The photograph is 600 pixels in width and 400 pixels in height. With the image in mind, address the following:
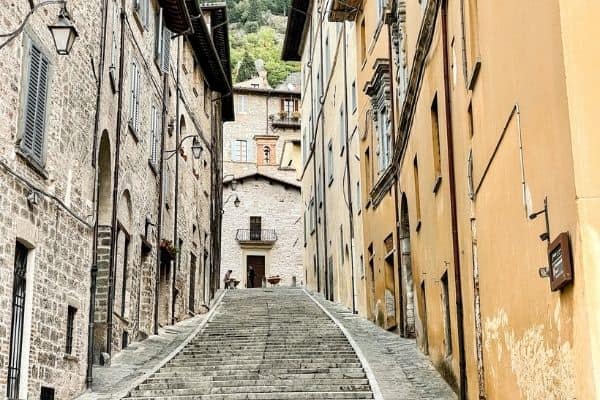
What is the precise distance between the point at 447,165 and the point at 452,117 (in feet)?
2.57

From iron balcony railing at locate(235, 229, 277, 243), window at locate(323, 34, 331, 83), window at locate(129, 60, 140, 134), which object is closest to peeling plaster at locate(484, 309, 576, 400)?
window at locate(129, 60, 140, 134)

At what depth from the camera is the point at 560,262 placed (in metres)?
6.67

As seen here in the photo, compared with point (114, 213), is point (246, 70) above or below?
above

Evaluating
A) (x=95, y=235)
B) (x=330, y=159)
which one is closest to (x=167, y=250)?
(x=95, y=235)

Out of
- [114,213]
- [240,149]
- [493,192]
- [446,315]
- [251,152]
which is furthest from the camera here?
[240,149]

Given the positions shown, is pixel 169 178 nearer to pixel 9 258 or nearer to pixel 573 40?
pixel 9 258

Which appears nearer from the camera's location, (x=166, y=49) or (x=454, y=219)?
(x=454, y=219)

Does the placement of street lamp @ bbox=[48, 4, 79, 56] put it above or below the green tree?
below

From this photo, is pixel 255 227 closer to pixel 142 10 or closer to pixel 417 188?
pixel 142 10

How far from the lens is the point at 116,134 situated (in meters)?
16.7

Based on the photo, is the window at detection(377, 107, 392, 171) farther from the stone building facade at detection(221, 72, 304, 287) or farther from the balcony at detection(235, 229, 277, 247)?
the balcony at detection(235, 229, 277, 247)

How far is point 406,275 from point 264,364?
4.71 m

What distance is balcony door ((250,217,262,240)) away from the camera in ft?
162

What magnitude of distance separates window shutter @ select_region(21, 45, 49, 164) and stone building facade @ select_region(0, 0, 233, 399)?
3cm
